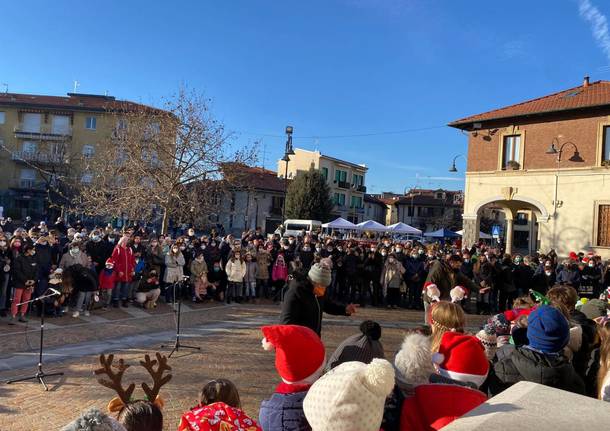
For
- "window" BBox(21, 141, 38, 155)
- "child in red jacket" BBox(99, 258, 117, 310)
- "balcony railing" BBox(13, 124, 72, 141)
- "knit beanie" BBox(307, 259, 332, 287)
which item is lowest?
"child in red jacket" BBox(99, 258, 117, 310)

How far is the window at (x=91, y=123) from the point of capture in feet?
159

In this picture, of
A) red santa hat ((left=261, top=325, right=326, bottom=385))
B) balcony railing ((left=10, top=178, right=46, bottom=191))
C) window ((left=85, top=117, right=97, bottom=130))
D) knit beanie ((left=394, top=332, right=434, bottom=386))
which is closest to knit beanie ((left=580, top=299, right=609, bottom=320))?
knit beanie ((left=394, top=332, right=434, bottom=386))

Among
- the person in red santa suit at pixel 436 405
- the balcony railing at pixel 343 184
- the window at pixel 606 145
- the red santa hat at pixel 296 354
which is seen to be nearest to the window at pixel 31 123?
the balcony railing at pixel 343 184

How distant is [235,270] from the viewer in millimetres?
13953

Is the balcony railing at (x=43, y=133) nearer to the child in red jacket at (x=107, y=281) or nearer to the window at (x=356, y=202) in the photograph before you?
the window at (x=356, y=202)

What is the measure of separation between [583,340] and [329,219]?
45996 mm

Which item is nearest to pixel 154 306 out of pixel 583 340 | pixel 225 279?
pixel 225 279

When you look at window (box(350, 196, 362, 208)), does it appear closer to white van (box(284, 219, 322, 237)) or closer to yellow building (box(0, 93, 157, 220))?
white van (box(284, 219, 322, 237))

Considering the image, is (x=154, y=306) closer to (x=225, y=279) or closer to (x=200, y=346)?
(x=225, y=279)

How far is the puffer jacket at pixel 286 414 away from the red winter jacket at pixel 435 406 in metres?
0.59

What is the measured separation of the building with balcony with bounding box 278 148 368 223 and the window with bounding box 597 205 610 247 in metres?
39.3

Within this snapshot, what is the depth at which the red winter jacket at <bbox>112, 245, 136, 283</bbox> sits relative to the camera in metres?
12.0

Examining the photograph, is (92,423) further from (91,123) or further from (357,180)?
(357,180)

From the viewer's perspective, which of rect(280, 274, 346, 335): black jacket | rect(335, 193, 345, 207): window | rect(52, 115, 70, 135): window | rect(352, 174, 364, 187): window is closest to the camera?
rect(280, 274, 346, 335): black jacket
